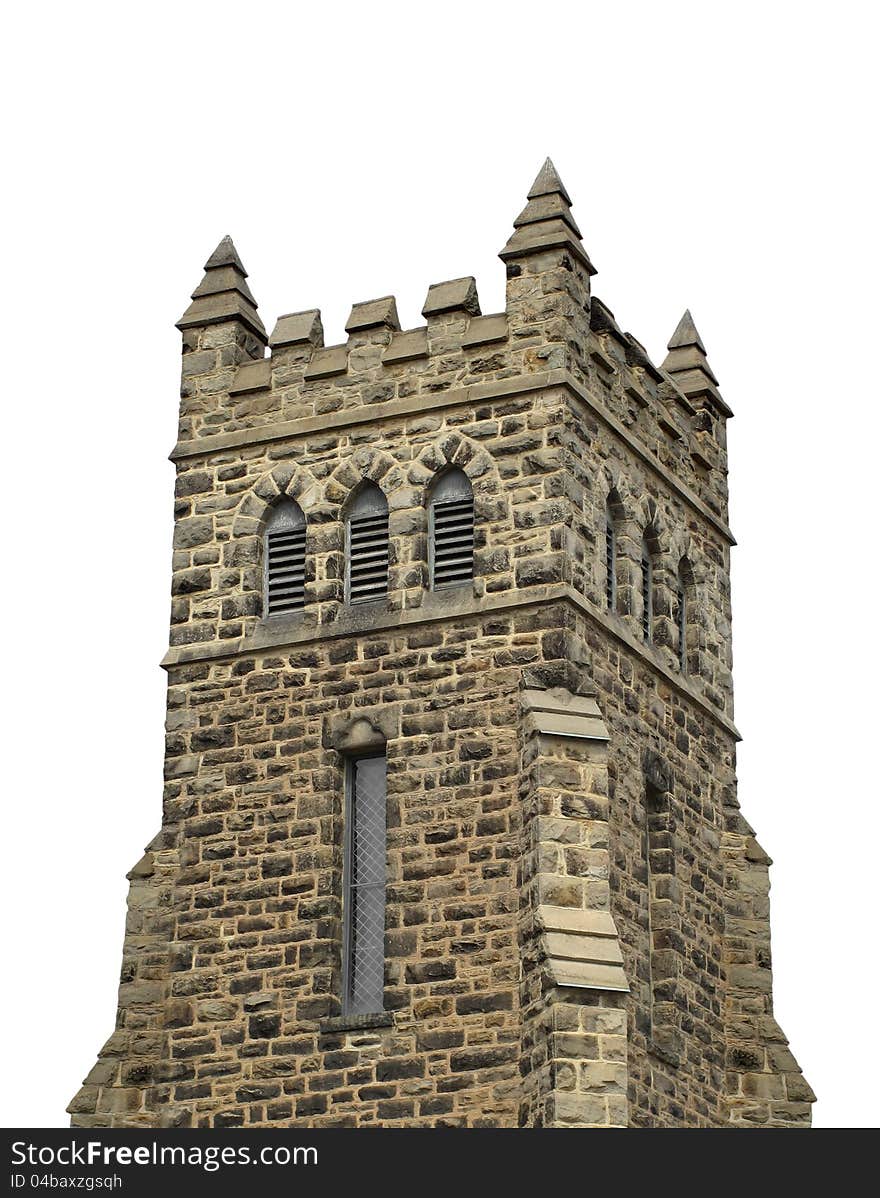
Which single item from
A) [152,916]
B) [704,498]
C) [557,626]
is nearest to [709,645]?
[704,498]

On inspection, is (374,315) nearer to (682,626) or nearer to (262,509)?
(262,509)

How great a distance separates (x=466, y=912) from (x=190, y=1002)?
122 inches

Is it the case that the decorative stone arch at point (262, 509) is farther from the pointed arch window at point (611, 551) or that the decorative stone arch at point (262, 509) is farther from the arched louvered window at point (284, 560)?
the pointed arch window at point (611, 551)

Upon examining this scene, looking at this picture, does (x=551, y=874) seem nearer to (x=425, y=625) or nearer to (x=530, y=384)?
(x=425, y=625)

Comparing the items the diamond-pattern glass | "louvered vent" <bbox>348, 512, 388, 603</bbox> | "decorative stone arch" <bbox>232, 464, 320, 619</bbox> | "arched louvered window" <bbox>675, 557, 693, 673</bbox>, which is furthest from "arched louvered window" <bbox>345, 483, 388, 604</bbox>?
"arched louvered window" <bbox>675, 557, 693, 673</bbox>

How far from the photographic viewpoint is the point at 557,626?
28.4m

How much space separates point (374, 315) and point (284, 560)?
2.74 m

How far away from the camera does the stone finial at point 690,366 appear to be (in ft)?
111

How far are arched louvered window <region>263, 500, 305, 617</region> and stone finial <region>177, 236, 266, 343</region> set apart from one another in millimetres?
2312

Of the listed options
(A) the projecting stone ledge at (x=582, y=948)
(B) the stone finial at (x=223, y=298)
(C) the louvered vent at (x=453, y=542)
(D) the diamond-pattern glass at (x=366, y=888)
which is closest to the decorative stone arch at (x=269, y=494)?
(C) the louvered vent at (x=453, y=542)

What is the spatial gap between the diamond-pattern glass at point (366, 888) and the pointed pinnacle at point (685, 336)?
24.8ft

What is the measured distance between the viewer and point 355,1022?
28.0 meters

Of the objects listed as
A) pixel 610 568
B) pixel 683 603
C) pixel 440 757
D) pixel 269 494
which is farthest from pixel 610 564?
pixel 269 494

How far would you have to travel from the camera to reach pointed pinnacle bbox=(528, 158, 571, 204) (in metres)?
30.2
